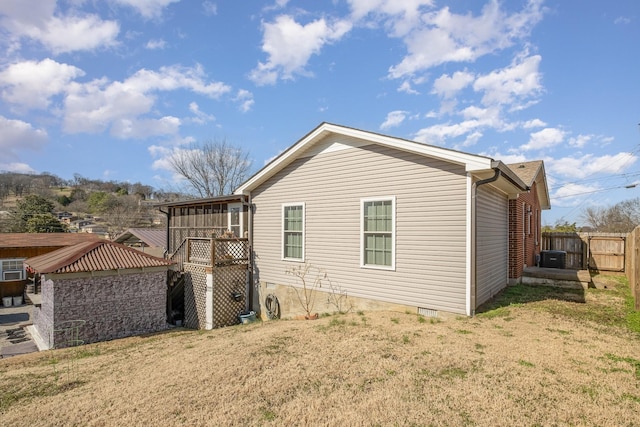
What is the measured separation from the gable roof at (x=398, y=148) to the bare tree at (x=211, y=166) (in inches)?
781

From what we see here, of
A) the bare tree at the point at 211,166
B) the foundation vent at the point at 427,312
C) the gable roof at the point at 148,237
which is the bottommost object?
the foundation vent at the point at 427,312

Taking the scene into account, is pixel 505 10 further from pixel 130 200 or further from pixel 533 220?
pixel 130 200

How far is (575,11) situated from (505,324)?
9054mm

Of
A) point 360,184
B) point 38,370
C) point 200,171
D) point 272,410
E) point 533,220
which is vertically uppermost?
point 200,171

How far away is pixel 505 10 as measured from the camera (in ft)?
28.0

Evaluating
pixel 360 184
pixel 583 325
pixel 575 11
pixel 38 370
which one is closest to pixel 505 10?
pixel 575 11

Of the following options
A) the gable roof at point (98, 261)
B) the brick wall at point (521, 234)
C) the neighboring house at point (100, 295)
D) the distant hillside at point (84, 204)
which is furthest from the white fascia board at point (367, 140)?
the distant hillside at point (84, 204)

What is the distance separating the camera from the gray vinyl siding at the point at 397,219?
275 inches

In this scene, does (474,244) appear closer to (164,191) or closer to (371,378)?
(371,378)

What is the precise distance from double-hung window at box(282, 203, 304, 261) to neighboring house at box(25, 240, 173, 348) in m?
4.32

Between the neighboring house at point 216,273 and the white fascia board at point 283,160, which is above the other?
the white fascia board at point 283,160

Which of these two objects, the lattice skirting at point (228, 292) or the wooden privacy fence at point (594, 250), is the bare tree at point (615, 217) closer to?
the wooden privacy fence at point (594, 250)

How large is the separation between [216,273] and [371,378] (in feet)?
24.8

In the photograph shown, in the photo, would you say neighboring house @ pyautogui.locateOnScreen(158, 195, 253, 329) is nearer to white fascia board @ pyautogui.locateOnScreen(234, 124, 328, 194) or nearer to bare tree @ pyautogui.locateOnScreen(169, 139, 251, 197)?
white fascia board @ pyautogui.locateOnScreen(234, 124, 328, 194)
